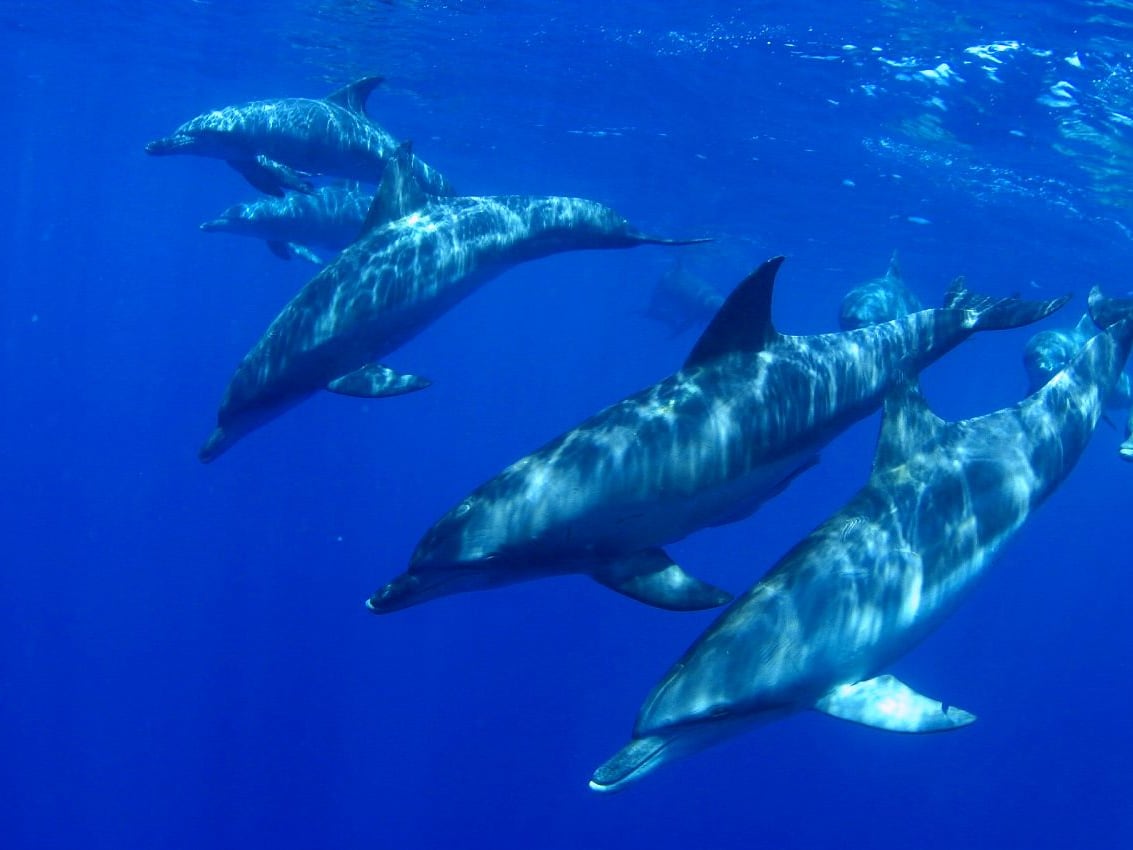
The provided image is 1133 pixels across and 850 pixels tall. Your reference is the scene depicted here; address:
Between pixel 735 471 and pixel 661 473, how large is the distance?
2.18ft

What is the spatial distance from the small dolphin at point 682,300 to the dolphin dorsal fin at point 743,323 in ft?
76.1

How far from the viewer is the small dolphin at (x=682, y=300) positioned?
100 feet

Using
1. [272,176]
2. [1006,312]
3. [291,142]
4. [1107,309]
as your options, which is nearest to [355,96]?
[291,142]

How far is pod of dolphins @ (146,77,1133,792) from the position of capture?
560 cm

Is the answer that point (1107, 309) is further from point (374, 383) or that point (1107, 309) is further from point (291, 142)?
point (291, 142)

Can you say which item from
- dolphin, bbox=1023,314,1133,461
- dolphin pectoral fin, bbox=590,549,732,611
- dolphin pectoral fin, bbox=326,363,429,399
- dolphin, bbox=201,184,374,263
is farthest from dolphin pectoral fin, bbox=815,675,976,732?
dolphin, bbox=201,184,374,263

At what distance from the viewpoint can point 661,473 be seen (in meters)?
6.25

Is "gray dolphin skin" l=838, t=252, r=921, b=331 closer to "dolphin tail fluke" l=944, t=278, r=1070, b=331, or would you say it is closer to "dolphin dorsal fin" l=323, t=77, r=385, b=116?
"dolphin tail fluke" l=944, t=278, r=1070, b=331

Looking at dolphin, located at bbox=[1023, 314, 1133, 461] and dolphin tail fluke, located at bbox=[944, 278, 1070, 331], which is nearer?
dolphin tail fluke, located at bbox=[944, 278, 1070, 331]

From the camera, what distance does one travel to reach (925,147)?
24.2 meters

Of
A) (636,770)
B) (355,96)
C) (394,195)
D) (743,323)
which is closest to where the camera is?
(636,770)

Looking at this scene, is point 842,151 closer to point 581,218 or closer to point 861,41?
point 861,41

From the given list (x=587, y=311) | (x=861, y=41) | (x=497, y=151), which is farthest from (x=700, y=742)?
(x=587, y=311)

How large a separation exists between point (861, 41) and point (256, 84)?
86.2 feet
